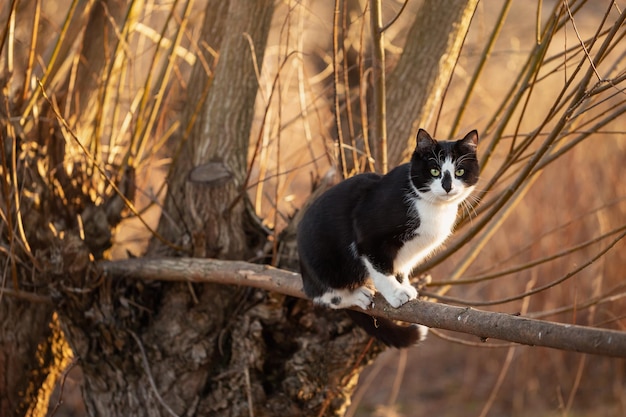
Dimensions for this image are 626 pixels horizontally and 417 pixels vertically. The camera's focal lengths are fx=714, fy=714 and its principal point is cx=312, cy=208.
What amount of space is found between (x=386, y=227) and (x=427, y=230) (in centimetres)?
15

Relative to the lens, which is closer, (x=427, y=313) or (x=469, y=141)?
(x=427, y=313)

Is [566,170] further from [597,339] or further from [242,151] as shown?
[597,339]

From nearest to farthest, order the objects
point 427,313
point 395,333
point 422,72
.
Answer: point 427,313
point 395,333
point 422,72

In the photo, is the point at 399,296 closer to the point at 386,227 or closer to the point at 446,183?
the point at 386,227

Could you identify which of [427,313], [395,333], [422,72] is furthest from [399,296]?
[422,72]

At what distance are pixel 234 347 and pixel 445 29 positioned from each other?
171 centimetres

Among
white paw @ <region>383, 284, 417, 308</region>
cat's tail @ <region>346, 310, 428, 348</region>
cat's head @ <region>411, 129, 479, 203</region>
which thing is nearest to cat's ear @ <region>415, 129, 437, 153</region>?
cat's head @ <region>411, 129, 479, 203</region>

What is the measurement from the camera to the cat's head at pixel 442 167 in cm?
246

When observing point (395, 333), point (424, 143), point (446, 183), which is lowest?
point (395, 333)

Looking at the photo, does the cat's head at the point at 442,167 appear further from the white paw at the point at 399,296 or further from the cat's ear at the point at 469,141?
the white paw at the point at 399,296

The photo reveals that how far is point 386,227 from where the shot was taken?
2518 millimetres

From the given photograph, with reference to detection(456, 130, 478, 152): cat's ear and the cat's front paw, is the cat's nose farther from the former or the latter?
the cat's front paw

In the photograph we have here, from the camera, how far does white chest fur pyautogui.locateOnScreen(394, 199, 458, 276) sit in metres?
2.53

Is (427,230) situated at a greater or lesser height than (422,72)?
lesser
